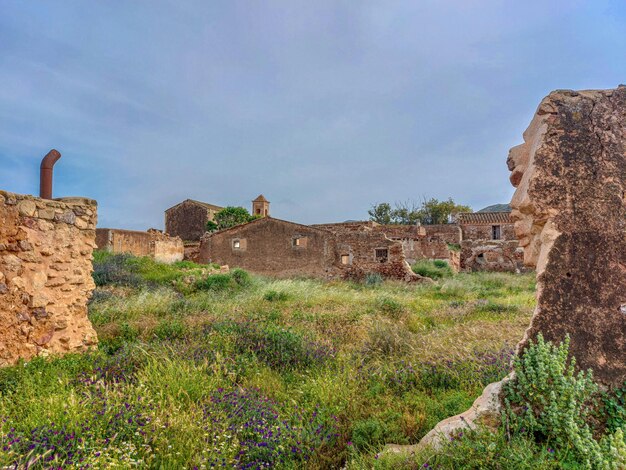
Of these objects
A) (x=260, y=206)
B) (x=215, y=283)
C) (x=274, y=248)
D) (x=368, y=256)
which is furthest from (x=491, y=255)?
(x=260, y=206)

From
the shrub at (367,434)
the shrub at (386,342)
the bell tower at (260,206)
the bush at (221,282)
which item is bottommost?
the shrub at (367,434)

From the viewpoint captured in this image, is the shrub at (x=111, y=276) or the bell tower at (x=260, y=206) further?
the bell tower at (x=260, y=206)

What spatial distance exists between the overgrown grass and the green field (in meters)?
0.02

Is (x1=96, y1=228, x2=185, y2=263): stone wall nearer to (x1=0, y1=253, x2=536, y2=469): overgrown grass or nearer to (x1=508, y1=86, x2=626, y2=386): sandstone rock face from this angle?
(x1=0, y1=253, x2=536, y2=469): overgrown grass

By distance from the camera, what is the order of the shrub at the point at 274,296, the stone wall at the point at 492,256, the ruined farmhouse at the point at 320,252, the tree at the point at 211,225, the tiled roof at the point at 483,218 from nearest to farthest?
the shrub at the point at 274,296
the ruined farmhouse at the point at 320,252
the stone wall at the point at 492,256
the tiled roof at the point at 483,218
the tree at the point at 211,225

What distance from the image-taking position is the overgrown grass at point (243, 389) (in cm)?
318

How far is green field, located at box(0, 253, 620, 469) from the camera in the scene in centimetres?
311

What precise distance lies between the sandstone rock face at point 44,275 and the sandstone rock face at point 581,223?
5884 mm

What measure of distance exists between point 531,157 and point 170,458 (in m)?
3.97

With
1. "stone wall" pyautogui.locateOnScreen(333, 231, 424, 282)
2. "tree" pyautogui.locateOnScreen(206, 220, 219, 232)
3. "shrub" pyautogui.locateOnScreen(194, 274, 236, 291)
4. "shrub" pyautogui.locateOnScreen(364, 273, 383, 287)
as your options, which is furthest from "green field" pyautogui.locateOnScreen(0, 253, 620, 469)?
"tree" pyautogui.locateOnScreen(206, 220, 219, 232)

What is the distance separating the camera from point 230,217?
145 ft

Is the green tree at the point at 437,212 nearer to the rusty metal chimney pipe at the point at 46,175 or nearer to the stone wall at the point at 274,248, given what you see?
the stone wall at the point at 274,248

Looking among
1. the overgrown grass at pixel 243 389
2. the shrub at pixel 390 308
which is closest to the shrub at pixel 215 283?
the overgrown grass at pixel 243 389

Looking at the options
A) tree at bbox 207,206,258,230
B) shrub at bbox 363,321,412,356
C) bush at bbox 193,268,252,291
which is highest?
tree at bbox 207,206,258,230
